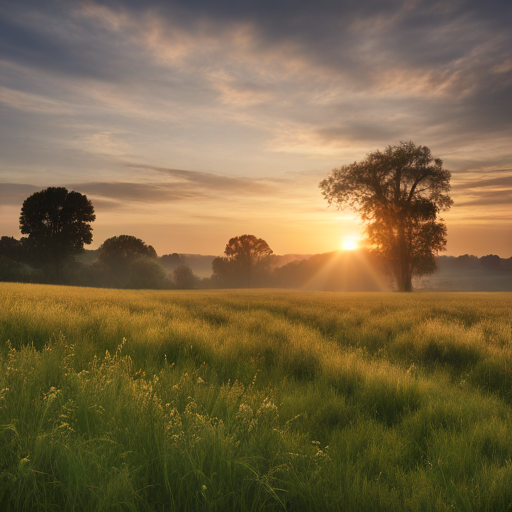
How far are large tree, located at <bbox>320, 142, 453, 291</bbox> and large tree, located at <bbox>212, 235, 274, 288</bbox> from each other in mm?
41241

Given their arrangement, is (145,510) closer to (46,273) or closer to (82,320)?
(82,320)

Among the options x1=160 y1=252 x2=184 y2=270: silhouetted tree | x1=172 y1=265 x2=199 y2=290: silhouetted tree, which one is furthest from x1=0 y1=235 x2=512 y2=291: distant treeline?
x1=160 y1=252 x2=184 y2=270: silhouetted tree

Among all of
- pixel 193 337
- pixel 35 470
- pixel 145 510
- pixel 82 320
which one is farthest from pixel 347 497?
pixel 82 320

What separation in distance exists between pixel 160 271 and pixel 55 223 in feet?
61.3


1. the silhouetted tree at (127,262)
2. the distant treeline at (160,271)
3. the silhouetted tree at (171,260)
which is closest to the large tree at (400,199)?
the distant treeline at (160,271)

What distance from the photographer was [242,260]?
7700 centimetres

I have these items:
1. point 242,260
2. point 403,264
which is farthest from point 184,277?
point 403,264

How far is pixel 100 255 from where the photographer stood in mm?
64375

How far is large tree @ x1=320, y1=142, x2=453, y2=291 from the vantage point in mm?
32312

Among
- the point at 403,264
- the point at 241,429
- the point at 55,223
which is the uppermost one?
the point at 55,223

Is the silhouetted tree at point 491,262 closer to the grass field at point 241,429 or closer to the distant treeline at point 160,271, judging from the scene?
the distant treeline at point 160,271

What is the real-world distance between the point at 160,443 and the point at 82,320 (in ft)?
16.9

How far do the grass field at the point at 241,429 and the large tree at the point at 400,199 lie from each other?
92.7 feet

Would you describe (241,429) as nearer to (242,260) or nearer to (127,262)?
(127,262)
